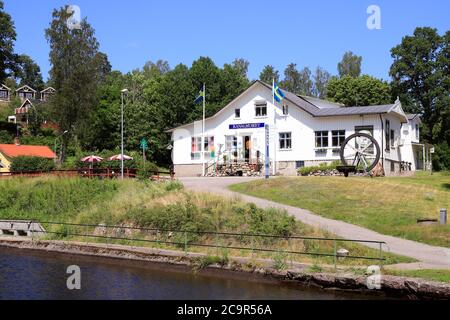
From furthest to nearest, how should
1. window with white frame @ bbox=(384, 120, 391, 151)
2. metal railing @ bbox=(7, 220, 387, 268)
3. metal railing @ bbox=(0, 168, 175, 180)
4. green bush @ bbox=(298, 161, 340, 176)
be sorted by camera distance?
window with white frame @ bbox=(384, 120, 391, 151) → green bush @ bbox=(298, 161, 340, 176) → metal railing @ bbox=(0, 168, 175, 180) → metal railing @ bbox=(7, 220, 387, 268)

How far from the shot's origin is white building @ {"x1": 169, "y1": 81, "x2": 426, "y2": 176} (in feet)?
148

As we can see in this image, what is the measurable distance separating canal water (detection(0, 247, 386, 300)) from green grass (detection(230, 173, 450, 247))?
7.83m

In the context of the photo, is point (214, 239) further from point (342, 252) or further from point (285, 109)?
point (285, 109)

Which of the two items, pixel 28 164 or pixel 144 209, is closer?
pixel 144 209

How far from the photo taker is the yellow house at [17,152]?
62.2 m

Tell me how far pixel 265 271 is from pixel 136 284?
4.33m

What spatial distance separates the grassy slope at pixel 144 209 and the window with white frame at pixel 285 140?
53.2 feet

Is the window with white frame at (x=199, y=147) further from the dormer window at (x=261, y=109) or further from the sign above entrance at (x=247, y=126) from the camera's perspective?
the dormer window at (x=261, y=109)

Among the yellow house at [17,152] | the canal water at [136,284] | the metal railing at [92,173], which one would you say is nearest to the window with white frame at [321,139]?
the metal railing at [92,173]

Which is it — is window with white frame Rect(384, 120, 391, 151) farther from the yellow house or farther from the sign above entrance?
the yellow house

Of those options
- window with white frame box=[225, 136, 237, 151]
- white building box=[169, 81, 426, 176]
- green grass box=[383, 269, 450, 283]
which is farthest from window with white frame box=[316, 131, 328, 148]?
green grass box=[383, 269, 450, 283]

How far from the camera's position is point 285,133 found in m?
47.3

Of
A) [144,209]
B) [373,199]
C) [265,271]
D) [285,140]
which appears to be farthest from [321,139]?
[265,271]

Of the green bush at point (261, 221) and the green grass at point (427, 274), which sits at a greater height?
the green bush at point (261, 221)
